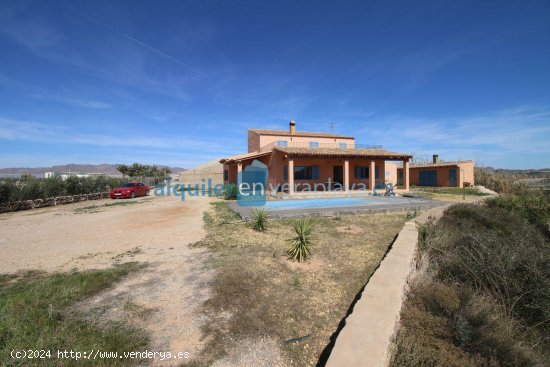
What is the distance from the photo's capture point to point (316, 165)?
822 inches

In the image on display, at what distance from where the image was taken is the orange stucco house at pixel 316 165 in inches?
761

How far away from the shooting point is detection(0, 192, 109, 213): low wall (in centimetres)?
1633

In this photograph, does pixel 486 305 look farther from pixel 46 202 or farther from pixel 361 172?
pixel 46 202

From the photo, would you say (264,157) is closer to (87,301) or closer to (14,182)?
(14,182)

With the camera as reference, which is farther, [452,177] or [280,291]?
[452,177]

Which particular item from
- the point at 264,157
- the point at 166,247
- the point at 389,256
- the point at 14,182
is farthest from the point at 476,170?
the point at 14,182

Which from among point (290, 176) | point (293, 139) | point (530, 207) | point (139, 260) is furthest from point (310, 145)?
point (139, 260)

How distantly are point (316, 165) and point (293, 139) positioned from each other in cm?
568

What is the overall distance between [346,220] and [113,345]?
30.2ft

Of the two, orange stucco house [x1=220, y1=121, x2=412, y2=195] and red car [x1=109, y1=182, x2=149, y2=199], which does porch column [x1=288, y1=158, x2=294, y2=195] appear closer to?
orange stucco house [x1=220, y1=121, x2=412, y2=195]

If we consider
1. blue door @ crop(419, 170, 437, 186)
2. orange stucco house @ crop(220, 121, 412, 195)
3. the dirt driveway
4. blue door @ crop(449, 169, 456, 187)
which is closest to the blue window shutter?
orange stucco house @ crop(220, 121, 412, 195)

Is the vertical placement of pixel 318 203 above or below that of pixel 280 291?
above

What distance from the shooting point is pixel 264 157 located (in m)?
21.5

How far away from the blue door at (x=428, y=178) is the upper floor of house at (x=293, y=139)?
12.3 meters
